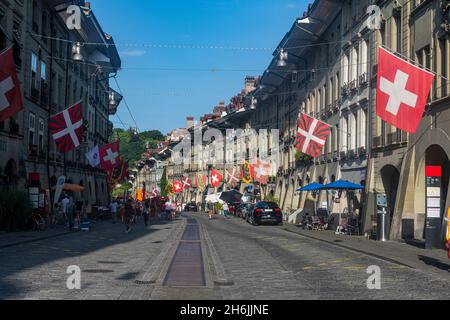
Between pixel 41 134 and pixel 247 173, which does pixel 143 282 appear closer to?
pixel 41 134

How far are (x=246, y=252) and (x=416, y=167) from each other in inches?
378

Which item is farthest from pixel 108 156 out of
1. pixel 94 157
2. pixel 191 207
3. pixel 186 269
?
pixel 191 207

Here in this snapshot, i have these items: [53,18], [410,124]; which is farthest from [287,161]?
[410,124]

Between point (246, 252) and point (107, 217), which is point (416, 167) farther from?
point (107, 217)

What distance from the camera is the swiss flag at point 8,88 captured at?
874 inches

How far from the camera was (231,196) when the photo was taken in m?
66.0

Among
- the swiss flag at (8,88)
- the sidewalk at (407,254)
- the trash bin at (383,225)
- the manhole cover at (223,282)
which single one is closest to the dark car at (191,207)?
the trash bin at (383,225)

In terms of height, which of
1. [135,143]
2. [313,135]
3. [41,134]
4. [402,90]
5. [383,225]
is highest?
[135,143]

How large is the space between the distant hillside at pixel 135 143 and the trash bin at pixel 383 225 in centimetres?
12129

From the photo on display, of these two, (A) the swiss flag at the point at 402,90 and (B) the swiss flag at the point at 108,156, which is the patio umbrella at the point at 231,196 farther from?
(A) the swiss flag at the point at 402,90

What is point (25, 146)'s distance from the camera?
35719 mm

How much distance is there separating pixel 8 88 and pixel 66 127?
9020mm

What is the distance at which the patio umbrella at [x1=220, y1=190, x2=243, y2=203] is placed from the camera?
65250mm
